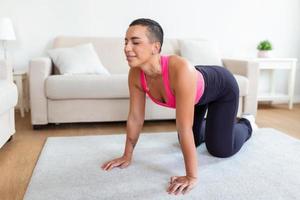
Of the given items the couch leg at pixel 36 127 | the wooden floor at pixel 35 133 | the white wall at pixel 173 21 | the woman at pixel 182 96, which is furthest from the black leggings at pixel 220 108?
the white wall at pixel 173 21

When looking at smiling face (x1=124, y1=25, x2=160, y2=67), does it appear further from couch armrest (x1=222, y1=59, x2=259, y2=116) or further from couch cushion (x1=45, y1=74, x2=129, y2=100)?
A: couch armrest (x1=222, y1=59, x2=259, y2=116)

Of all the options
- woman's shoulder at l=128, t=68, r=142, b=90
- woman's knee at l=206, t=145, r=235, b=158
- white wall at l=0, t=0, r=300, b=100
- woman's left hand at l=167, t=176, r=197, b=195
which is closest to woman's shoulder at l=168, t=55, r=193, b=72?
woman's shoulder at l=128, t=68, r=142, b=90

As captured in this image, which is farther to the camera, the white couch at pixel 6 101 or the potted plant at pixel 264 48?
the potted plant at pixel 264 48

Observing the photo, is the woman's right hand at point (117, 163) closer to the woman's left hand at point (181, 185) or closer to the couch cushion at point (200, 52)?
the woman's left hand at point (181, 185)

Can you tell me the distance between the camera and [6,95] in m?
1.91

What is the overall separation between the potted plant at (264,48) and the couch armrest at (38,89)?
7.81ft

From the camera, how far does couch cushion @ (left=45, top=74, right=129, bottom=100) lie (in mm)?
2443

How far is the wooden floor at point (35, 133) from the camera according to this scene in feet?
5.09

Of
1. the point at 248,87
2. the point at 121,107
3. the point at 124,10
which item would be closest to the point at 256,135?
the point at 248,87

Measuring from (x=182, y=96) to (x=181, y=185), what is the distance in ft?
1.31

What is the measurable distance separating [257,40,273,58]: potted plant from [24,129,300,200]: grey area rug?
1595 millimetres

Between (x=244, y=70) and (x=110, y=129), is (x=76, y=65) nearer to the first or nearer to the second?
(x=110, y=129)

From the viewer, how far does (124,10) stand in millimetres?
3453

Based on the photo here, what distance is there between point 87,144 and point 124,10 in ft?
Result: 6.07
